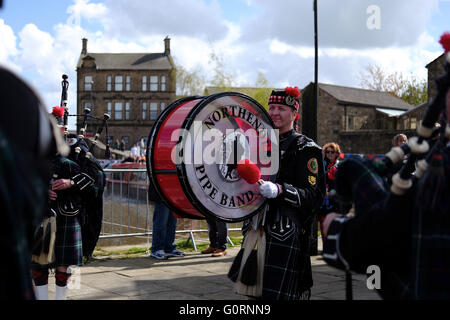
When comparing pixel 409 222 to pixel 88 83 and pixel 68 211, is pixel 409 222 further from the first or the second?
pixel 88 83

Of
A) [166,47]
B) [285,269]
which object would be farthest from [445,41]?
[166,47]

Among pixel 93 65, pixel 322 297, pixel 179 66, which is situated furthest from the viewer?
pixel 93 65

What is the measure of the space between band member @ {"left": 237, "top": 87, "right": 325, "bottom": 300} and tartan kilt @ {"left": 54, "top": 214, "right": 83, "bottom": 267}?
5.81 ft

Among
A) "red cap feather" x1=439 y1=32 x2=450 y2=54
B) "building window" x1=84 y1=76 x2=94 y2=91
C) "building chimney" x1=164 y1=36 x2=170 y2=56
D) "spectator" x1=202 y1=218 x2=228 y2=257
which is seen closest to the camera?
"red cap feather" x1=439 y1=32 x2=450 y2=54

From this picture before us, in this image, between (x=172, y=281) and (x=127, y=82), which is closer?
(x=172, y=281)

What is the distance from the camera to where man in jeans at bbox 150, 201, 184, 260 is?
7.12 metres

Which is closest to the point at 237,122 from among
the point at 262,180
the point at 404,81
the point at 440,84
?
the point at 262,180

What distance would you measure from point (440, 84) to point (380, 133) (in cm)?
3869

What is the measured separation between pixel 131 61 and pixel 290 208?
54.4 m

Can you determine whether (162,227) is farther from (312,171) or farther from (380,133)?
(380,133)

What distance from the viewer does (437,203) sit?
177 cm

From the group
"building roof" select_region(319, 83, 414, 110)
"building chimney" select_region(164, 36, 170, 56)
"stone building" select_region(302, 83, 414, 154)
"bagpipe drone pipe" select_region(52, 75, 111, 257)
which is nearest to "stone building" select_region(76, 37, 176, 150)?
"building chimney" select_region(164, 36, 170, 56)

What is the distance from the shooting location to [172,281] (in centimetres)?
567

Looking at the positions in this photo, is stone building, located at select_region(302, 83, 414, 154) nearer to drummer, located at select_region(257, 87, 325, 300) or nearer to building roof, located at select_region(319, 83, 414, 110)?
building roof, located at select_region(319, 83, 414, 110)
